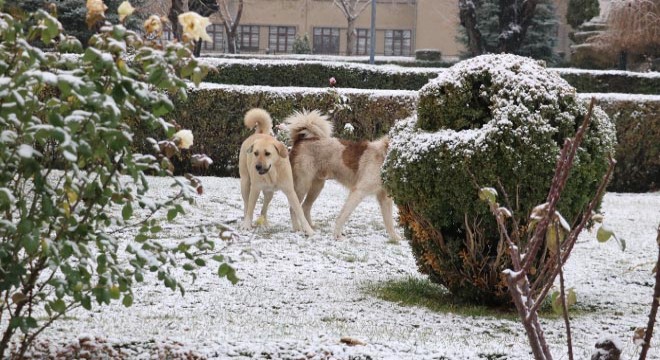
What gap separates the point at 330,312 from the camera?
5.62 m

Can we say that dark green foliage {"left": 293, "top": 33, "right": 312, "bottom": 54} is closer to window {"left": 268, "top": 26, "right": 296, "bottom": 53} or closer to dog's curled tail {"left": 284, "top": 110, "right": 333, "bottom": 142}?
window {"left": 268, "top": 26, "right": 296, "bottom": 53}

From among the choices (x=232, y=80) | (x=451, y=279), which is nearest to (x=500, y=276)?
(x=451, y=279)

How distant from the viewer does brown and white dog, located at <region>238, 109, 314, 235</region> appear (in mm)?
8719

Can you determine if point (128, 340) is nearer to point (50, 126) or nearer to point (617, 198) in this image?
point (50, 126)

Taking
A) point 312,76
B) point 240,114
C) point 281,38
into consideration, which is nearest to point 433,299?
point 240,114

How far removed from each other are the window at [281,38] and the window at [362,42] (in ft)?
14.2

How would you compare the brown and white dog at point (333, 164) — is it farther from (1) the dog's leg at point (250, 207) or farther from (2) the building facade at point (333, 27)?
(2) the building facade at point (333, 27)

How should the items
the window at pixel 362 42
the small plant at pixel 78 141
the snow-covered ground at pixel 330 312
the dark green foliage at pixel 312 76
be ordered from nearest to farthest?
the small plant at pixel 78 141, the snow-covered ground at pixel 330 312, the dark green foliage at pixel 312 76, the window at pixel 362 42

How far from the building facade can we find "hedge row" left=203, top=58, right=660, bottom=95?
101 ft

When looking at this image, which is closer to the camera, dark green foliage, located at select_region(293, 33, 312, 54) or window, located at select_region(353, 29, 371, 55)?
dark green foliage, located at select_region(293, 33, 312, 54)

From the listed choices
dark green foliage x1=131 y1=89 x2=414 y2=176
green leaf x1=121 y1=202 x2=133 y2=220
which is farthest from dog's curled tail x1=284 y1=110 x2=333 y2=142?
green leaf x1=121 y1=202 x2=133 y2=220

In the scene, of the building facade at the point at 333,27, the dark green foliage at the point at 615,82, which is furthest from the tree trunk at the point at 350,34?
the dark green foliage at the point at 615,82

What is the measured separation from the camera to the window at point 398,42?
186ft

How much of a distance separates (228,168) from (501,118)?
9.26 m
